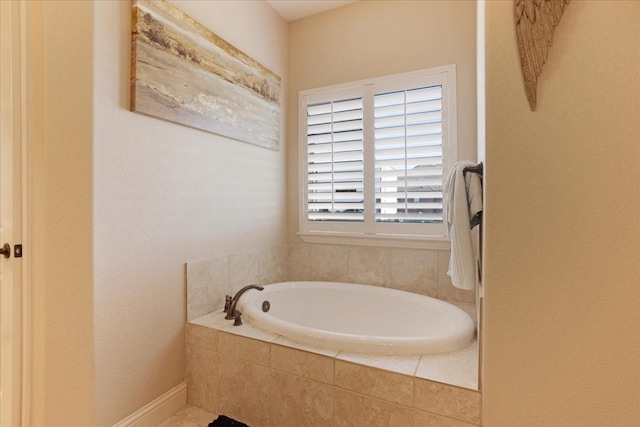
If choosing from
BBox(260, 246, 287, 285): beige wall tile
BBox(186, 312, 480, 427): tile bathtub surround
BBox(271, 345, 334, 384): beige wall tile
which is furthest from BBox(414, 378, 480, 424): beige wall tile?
BBox(260, 246, 287, 285): beige wall tile

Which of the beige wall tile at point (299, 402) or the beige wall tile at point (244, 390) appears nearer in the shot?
the beige wall tile at point (299, 402)

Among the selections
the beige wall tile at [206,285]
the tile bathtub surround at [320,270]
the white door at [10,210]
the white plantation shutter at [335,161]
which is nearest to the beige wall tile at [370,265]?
the tile bathtub surround at [320,270]

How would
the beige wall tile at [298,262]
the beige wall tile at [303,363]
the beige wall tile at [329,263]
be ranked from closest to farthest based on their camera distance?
the beige wall tile at [303,363], the beige wall tile at [329,263], the beige wall tile at [298,262]

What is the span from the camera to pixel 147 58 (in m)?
1.52

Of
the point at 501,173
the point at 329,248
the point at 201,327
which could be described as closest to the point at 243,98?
the point at 329,248

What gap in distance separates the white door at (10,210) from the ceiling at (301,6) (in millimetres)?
1685

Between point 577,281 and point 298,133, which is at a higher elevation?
point 298,133

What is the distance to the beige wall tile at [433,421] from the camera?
1.14 metres

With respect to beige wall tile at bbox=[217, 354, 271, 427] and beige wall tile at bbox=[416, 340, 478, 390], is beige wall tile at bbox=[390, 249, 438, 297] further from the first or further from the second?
beige wall tile at bbox=[217, 354, 271, 427]

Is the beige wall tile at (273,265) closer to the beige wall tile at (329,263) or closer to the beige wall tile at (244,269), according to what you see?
the beige wall tile at (244,269)

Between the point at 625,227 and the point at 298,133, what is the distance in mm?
2179

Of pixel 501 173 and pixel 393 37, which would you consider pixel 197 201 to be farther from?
pixel 393 37

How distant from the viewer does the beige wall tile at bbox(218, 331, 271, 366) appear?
4.98ft

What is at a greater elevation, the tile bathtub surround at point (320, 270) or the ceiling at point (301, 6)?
the ceiling at point (301, 6)
